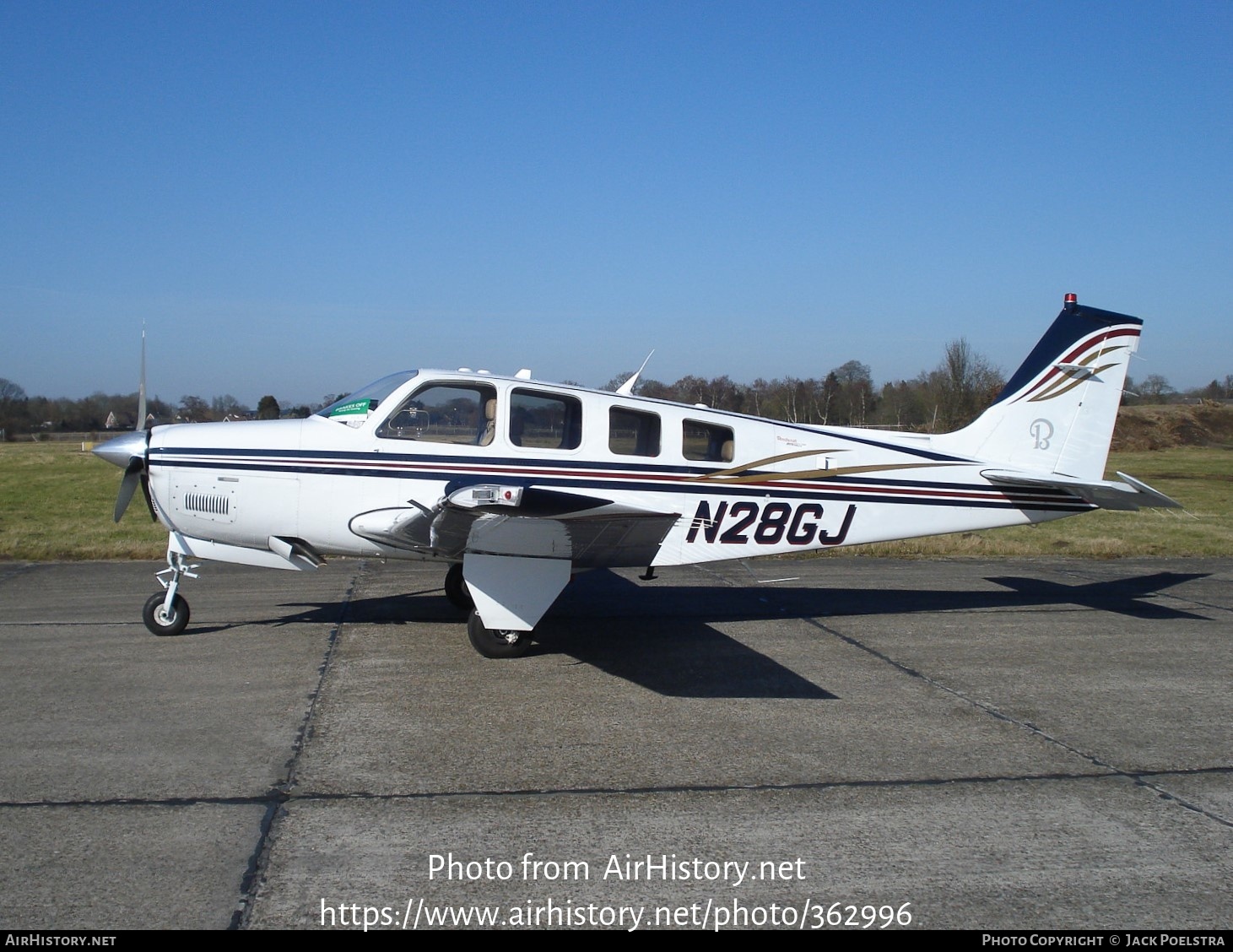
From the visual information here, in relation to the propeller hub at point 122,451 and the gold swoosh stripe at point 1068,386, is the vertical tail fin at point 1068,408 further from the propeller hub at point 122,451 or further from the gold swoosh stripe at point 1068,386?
the propeller hub at point 122,451

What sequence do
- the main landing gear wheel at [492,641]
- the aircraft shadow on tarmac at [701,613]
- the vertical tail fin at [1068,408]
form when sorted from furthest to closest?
the vertical tail fin at [1068,408] → the main landing gear wheel at [492,641] → the aircraft shadow on tarmac at [701,613]

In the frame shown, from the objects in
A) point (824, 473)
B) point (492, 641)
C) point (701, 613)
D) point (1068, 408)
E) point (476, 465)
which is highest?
point (1068, 408)

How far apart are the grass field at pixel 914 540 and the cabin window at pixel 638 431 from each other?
23.6 ft

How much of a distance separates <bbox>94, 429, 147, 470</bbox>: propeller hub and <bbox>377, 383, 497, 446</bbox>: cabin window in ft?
6.84

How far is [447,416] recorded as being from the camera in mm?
8047

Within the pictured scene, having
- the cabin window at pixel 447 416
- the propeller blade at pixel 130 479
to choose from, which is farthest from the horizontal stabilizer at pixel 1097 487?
the propeller blade at pixel 130 479

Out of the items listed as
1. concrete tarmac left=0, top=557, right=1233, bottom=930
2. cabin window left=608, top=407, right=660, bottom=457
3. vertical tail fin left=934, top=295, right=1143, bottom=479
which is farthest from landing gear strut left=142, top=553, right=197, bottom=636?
vertical tail fin left=934, top=295, right=1143, bottom=479

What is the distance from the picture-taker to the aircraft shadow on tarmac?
23.9 ft

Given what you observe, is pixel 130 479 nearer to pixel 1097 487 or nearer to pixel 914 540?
pixel 1097 487

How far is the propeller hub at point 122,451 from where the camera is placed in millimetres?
7930

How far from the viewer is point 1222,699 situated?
6.76m

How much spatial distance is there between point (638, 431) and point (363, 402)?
7.99ft

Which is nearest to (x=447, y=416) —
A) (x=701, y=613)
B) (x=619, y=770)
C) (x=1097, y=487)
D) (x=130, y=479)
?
(x=130, y=479)

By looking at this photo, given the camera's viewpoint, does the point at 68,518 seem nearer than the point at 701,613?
No
